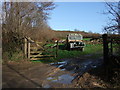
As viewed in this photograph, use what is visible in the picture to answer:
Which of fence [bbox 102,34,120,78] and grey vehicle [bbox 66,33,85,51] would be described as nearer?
fence [bbox 102,34,120,78]

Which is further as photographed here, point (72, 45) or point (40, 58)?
point (72, 45)

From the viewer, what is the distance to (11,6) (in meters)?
12.1

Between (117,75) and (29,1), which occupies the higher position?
(29,1)

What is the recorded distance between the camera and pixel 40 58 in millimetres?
10547

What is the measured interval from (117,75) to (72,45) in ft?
37.3

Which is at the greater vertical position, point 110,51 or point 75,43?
point 75,43

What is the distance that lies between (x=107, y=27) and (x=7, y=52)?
269 inches

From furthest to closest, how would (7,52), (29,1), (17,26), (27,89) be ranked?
(29,1) < (17,26) < (7,52) < (27,89)

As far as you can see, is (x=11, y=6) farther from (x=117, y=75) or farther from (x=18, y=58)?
(x=117, y=75)

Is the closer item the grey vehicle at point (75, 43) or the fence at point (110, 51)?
the fence at point (110, 51)

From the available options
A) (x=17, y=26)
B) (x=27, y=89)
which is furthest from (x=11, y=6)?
(x=27, y=89)

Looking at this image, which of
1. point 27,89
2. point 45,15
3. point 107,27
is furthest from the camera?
point 45,15

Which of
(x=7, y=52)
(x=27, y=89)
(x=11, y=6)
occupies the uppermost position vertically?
(x=11, y=6)

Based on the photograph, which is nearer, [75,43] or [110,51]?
[110,51]
